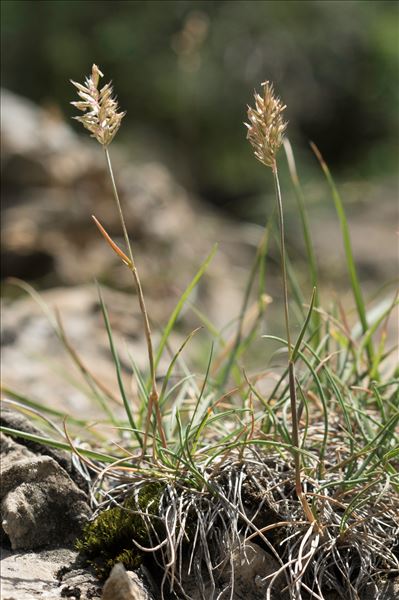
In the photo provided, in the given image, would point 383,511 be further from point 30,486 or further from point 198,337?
point 198,337

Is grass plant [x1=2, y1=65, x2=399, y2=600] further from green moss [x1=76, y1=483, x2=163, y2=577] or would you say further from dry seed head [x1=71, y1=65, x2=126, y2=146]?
Answer: dry seed head [x1=71, y1=65, x2=126, y2=146]

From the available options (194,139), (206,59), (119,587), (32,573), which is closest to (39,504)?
(32,573)

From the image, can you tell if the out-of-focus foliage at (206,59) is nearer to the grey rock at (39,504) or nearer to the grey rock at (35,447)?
the grey rock at (35,447)

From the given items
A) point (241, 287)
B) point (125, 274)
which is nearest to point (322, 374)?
point (125, 274)

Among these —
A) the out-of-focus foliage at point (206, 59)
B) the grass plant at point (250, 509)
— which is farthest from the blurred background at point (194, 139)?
the grass plant at point (250, 509)

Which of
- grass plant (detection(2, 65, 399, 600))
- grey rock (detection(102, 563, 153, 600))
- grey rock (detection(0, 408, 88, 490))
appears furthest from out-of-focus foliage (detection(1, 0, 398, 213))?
grey rock (detection(102, 563, 153, 600))

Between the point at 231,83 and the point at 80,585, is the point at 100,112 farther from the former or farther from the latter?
the point at 231,83
